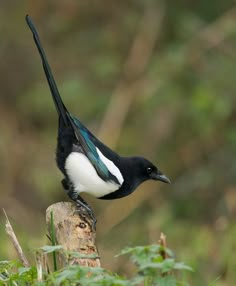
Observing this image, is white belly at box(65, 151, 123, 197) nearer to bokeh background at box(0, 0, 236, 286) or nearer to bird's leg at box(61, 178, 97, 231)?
bird's leg at box(61, 178, 97, 231)

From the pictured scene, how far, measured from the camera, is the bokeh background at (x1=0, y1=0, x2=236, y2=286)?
7.39 metres

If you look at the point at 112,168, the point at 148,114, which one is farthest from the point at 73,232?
the point at 148,114

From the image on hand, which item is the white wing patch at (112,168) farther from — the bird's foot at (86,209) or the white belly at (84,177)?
the bird's foot at (86,209)

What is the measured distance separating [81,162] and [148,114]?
376 cm

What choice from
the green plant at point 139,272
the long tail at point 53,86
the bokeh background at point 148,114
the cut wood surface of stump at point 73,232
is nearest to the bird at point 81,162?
the long tail at point 53,86

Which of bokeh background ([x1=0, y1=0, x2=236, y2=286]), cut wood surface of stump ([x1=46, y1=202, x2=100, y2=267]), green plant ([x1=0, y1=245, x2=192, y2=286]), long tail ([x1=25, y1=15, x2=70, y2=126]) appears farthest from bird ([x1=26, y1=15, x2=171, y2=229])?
bokeh background ([x1=0, y1=0, x2=236, y2=286])

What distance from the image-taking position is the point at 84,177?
410 centimetres

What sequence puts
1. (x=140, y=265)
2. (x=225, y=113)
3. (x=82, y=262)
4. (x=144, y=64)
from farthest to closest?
1. (x=144, y=64)
2. (x=225, y=113)
3. (x=82, y=262)
4. (x=140, y=265)

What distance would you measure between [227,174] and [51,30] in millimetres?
2450

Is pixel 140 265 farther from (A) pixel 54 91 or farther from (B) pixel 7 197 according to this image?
(B) pixel 7 197

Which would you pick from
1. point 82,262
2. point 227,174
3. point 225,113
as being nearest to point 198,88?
point 225,113

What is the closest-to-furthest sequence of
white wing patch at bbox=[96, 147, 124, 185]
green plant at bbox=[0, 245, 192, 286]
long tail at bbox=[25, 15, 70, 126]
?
green plant at bbox=[0, 245, 192, 286] → long tail at bbox=[25, 15, 70, 126] → white wing patch at bbox=[96, 147, 124, 185]

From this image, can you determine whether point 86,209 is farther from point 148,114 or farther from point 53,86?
point 148,114

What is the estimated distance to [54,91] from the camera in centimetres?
404
